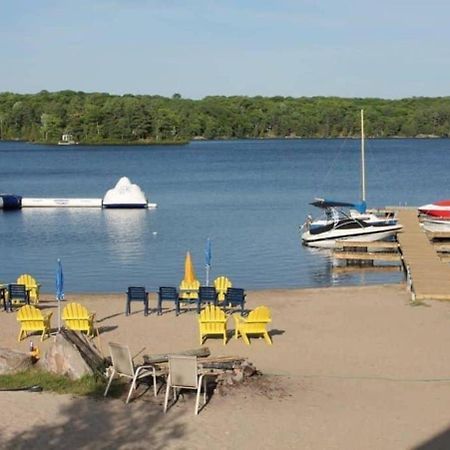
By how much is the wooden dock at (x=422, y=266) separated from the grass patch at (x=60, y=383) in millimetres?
10588

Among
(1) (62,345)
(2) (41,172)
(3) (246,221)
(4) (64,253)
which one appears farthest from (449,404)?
(2) (41,172)

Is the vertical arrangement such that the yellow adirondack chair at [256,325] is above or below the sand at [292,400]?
above

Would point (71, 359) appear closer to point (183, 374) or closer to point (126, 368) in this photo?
point (126, 368)

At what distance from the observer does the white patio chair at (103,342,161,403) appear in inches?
549

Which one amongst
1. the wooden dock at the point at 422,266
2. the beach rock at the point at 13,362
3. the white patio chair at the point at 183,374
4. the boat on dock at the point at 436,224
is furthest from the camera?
the boat on dock at the point at 436,224

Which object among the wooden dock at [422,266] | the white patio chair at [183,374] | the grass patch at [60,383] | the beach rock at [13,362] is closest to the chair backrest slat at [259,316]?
the grass patch at [60,383]

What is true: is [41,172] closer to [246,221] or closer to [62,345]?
[246,221]

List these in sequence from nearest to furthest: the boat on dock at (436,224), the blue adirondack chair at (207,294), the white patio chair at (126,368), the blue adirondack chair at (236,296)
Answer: the white patio chair at (126,368), the blue adirondack chair at (236,296), the blue adirondack chair at (207,294), the boat on dock at (436,224)

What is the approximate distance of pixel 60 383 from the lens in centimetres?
1433

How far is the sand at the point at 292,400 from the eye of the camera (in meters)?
12.2

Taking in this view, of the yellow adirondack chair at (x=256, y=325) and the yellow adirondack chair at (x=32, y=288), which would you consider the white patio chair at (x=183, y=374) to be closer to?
the yellow adirondack chair at (x=256, y=325)

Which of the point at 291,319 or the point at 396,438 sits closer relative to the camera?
the point at 396,438

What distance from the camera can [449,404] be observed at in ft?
45.7

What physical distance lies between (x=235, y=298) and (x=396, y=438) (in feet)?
28.7
